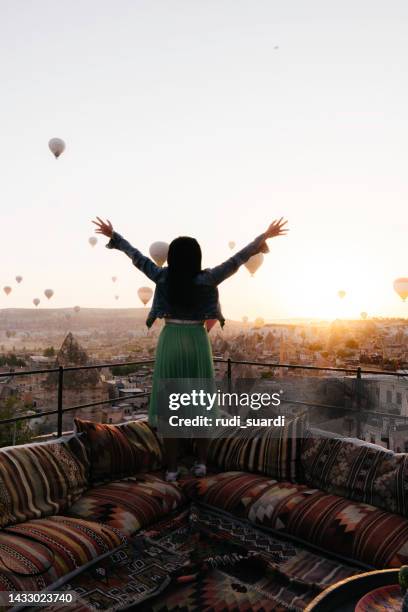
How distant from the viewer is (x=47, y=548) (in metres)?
1.77

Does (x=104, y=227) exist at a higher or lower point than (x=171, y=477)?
higher

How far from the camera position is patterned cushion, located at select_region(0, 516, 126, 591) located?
1607 mm

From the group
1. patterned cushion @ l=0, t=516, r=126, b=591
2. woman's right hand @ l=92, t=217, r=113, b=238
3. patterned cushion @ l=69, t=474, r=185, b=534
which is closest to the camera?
patterned cushion @ l=0, t=516, r=126, b=591

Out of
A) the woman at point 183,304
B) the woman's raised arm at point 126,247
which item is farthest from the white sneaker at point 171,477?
the woman's raised arm at point 126,247

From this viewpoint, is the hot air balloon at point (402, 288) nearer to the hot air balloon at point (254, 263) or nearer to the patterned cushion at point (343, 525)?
the hot air balloon at point (254, 263)

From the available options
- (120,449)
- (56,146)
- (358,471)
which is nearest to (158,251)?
(120,449)

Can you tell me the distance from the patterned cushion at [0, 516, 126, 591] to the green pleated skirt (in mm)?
928

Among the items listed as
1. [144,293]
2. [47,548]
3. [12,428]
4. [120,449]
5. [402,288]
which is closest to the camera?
[47,548]

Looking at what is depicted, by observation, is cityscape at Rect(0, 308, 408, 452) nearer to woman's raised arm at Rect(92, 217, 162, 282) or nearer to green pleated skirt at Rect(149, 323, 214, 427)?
green pleated skirt at Rect(149, 323, 214, 427)

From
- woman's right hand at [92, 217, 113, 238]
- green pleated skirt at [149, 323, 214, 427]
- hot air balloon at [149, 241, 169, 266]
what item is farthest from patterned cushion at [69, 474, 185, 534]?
hot air balloon at [149, 241, 169, 266]

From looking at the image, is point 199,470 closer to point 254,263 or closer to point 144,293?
point 254,263

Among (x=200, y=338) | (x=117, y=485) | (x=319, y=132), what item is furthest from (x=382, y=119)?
(x=117, y=485)

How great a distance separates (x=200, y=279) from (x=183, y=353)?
0.44 m

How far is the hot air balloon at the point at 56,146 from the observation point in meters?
8.90
